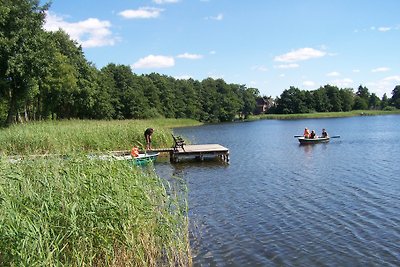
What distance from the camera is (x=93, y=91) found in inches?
2495

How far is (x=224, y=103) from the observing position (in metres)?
118

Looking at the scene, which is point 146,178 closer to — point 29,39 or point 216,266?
point 216,266

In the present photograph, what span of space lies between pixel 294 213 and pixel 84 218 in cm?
870

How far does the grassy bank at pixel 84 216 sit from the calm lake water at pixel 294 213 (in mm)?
1792

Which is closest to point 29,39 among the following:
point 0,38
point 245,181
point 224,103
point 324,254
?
point 0,38

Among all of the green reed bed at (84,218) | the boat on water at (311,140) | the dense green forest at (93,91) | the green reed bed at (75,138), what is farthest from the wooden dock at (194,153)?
the green reed bed at (84,218)

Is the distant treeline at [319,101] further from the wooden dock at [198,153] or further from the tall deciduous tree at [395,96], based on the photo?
the wooden dock at [198,153]

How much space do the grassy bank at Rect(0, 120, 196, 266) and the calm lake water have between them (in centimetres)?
179

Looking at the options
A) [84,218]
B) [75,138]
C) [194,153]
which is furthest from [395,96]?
[84,218]

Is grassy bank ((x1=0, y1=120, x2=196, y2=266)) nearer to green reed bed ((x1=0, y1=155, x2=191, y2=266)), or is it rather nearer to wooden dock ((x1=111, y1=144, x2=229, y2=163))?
green reed bed ((x1=0, y1=155, x2=191, y2=266))

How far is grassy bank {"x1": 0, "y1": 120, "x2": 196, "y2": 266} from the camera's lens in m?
6.40

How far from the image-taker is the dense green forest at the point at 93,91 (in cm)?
3353

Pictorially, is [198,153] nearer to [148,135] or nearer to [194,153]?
[194,153]

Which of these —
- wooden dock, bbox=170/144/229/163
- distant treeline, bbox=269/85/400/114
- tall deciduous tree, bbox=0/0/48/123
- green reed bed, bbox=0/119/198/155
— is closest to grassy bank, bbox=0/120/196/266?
green reed bed, bbox=0/119/198/155
